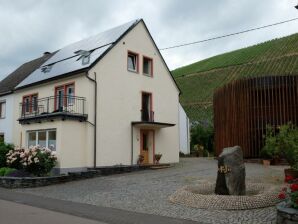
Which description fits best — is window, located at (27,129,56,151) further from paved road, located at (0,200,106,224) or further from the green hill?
the green hill

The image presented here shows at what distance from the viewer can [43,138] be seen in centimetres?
2153

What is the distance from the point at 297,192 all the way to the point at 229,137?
16.6m

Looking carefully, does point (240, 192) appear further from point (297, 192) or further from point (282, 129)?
point (282, 129)

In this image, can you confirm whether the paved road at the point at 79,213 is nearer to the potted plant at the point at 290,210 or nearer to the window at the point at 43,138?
the potted plant at the point at 290,210

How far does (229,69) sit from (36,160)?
63.8 m

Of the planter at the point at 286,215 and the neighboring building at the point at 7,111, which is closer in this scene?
the planter at the point at 286,215

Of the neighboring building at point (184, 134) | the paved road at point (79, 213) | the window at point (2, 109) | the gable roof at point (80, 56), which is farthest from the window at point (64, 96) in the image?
the neighboring building at point (184, 134)

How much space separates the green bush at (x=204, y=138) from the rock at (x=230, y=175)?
2557cm

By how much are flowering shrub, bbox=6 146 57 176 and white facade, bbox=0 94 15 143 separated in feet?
26.3

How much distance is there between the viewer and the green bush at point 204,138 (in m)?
37.3

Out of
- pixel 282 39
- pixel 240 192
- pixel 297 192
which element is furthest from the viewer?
pixel 282 39

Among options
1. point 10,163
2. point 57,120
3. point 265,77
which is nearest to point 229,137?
point 265,77

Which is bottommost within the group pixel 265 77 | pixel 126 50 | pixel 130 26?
pixel 265 77

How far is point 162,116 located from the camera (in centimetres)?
2558
